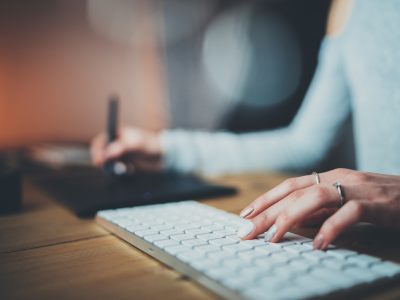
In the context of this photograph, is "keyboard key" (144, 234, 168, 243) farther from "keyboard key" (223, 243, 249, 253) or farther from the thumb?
the thumb

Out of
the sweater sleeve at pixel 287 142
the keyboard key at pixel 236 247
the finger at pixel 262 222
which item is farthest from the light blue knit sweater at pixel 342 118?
the keyboard key at pixel 236 247

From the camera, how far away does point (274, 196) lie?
1.69ft

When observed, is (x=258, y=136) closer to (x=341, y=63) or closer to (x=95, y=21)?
(x=341, y=63)

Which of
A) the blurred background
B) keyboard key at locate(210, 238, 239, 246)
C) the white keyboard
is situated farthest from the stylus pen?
the blurred background

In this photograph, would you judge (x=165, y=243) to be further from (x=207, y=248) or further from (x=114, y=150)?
(x=114, y=150)

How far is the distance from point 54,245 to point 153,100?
1563 mm

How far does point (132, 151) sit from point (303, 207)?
70 cm

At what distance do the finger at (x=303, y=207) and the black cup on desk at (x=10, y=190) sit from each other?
18.4 inches

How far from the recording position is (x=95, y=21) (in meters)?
1.75

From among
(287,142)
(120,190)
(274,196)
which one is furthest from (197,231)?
(287,142)

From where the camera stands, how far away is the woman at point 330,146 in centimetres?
45

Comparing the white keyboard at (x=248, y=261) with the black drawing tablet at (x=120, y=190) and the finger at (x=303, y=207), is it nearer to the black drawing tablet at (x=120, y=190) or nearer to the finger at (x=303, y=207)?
the finger at (x=303, y=207)

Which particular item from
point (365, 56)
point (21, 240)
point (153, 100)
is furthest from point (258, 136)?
point (21, 240)

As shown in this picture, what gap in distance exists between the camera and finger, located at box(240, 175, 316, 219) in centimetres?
51
